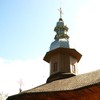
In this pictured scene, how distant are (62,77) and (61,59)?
2298mm

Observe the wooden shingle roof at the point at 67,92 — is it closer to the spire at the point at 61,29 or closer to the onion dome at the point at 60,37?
the onion dome at the point at 60,37

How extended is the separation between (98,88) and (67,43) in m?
12.4

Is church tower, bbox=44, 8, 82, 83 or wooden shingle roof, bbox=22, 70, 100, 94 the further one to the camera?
church tower, bbox=44, 8, 82, 83

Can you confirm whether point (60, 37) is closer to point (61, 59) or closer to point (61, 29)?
point (61, 29)

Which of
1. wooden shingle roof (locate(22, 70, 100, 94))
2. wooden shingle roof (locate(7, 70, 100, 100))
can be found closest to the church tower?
wooden shingle roof (locate(22, 70, 100, 94))

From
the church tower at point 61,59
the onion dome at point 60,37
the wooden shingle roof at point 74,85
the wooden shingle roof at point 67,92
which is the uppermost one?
the onion dome at point 60,37

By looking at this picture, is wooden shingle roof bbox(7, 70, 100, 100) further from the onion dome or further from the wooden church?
the onion dome

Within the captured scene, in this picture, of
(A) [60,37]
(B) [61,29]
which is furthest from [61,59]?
(B) [61,29]

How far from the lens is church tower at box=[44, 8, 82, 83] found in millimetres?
27016

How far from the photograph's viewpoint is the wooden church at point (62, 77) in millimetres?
17578

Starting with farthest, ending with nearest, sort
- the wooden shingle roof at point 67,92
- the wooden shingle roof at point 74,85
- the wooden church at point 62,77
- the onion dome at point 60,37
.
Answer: the onion dome at point 60,37
the wooden church at point 62,77
the wooden shingle roof at point 74,85
the wooden shingle roof at point 67,92

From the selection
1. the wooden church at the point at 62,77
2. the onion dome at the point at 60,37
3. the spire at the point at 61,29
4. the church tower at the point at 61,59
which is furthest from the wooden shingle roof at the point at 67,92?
the spire at the point at 61,29

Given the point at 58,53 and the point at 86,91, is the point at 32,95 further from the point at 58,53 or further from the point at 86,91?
the point at 58,53

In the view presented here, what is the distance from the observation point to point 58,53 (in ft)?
91.9
